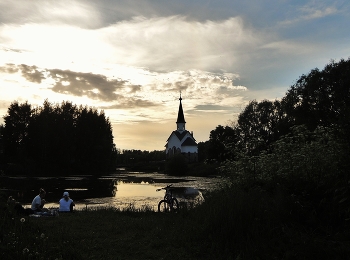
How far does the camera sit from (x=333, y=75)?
129 feet

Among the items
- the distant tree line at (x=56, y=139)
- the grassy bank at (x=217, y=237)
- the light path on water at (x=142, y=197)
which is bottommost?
the light path on water at (x=142, y=197)

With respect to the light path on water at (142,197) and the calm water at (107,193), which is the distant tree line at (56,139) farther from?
the light path on water at (142,197)

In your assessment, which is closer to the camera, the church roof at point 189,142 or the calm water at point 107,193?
the calm water at point 107,193

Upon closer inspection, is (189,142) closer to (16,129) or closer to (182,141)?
(182,141)

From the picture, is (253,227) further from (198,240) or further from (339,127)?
(339,127)

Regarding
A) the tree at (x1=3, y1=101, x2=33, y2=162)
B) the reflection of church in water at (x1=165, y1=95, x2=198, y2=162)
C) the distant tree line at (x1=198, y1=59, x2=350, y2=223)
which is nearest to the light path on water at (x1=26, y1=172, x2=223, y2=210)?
the distant tree line at (x1=198, y1=59, x2=350, y2=223)

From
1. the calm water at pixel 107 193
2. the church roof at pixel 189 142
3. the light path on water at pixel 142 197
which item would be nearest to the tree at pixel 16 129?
the calm water at pixel 107 193

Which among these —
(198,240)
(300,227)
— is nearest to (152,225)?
(198,240)

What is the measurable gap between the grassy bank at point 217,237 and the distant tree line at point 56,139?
186ft

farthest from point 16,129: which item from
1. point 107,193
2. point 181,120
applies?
point 181,120

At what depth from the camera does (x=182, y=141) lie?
100438mm

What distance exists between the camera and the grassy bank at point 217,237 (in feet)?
18.8

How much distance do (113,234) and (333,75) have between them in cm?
3833

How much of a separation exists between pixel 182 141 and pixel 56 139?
4226 centimetres
